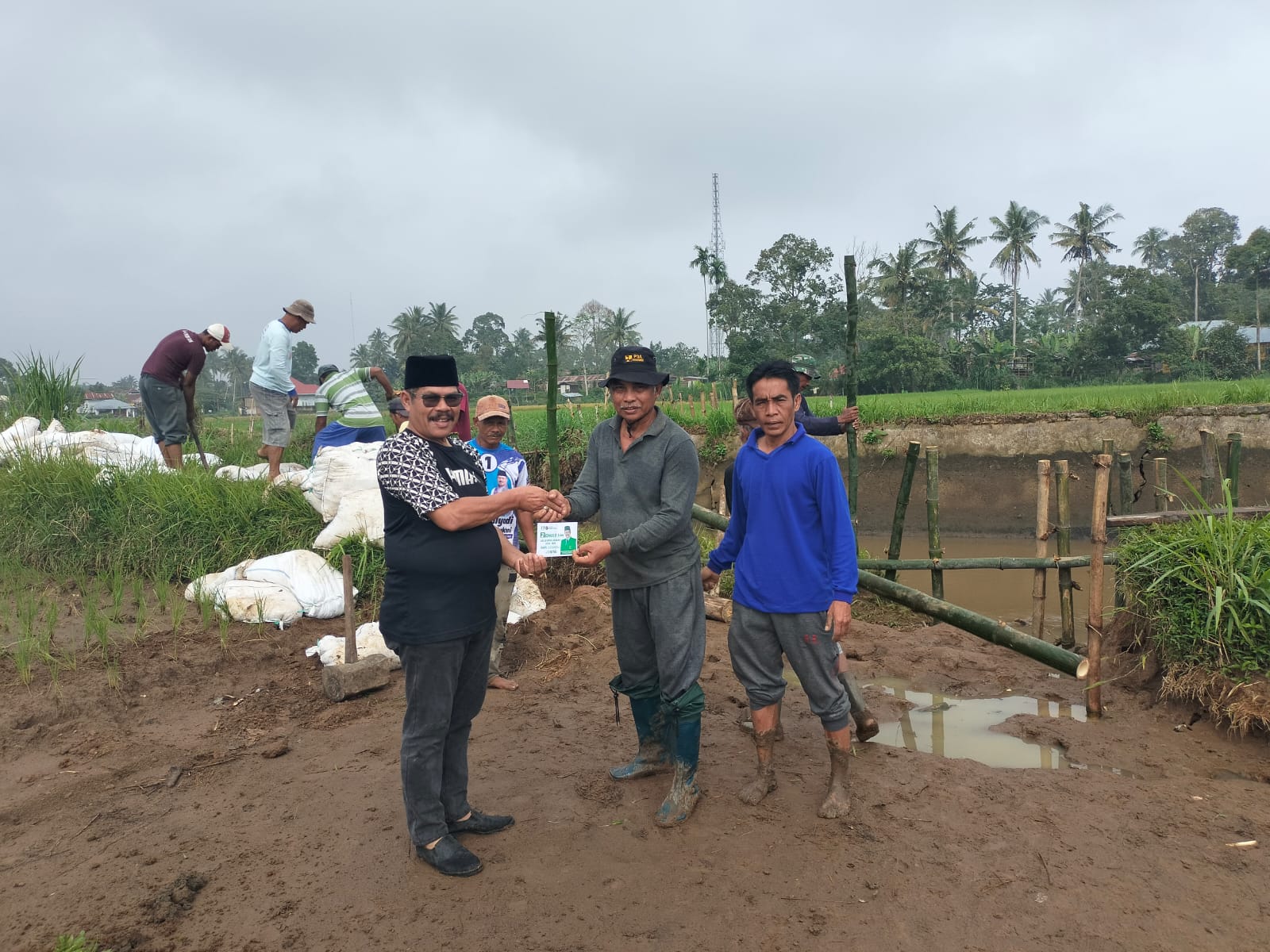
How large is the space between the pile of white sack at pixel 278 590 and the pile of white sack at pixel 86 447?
201 centimetres

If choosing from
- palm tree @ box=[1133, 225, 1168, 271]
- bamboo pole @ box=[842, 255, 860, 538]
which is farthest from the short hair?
palm tree @ box=[1133, 225, 1168, 271]

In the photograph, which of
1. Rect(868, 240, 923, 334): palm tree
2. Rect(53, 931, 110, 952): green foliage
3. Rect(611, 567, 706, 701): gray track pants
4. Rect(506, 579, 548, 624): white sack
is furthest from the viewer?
Rect(868, 240, 923, 334): palm tree

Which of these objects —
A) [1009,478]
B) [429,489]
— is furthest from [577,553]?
[1009,478]

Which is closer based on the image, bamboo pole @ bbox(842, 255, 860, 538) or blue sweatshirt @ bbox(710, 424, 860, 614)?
blue sweatshirt @ bbox(710, 424, 860, 614)

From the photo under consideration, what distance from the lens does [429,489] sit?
2.61m

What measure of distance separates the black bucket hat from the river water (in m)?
4.94

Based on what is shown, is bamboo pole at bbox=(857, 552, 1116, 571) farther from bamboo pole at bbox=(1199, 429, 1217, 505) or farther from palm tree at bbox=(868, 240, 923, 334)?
palm tree at bbox=(868, 240, 923, 334)

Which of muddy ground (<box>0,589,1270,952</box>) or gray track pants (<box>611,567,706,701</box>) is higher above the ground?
gray track pants (<box>611,567,706,701</box>)

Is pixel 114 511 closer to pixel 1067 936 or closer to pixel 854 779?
pixel 854 779

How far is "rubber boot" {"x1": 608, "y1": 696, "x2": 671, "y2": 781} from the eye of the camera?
11.2 ft

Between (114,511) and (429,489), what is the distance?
5.69 metres

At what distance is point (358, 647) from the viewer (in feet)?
17.0

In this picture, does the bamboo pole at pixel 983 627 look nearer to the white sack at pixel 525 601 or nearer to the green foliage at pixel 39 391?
the white sack at pixel 525 601

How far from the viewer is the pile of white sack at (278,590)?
571 centimetres
